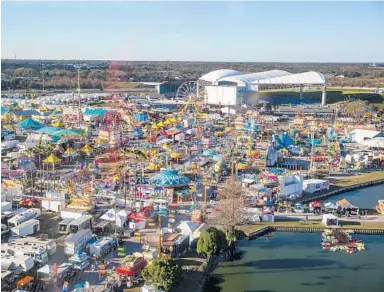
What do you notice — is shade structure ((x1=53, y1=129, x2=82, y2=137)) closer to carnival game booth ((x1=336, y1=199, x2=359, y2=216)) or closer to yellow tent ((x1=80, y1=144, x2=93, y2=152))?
yellow tent ((x1=80, y1=144, x2=93, y2=152))

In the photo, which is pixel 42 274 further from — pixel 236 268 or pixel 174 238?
pixel 236 268

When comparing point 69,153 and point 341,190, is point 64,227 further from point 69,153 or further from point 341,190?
point 341,190

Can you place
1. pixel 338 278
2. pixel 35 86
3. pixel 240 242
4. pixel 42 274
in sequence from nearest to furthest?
pixel 42 274 < pixel 338 278 < pixel 240 242 < pixel 35 86

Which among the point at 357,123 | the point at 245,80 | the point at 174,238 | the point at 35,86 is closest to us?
the point at 174,238

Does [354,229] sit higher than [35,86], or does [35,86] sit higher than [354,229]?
[35,86]

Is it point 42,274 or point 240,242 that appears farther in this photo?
point 240,242

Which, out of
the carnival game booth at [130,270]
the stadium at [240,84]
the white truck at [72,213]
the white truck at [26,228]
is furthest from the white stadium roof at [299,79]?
the carnival game booth at [130,270]

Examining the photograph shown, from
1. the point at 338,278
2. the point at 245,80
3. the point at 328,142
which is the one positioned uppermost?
the point at 245,80

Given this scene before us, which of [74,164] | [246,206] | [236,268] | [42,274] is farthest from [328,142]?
[42,274]
